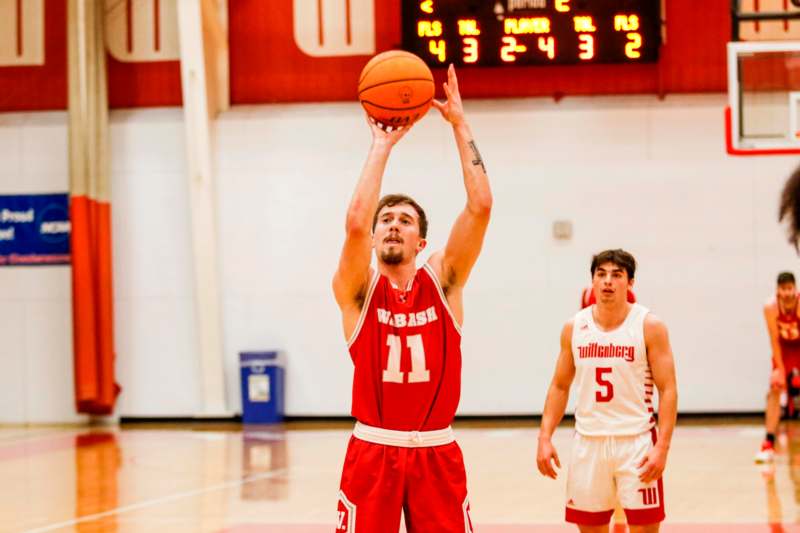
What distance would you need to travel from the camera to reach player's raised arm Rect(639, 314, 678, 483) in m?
5.34

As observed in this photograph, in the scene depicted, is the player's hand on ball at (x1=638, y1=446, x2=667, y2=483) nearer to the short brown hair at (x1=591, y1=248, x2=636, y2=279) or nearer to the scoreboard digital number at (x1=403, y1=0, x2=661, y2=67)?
the short brown hair at (x1=591, y1=248, x2=636, y2=279)

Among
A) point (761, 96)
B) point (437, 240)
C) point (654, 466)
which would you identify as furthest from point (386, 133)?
point (437, 240)

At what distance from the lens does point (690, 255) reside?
14.1 metres

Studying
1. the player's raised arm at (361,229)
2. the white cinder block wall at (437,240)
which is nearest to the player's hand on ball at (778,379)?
the white cinder block wall at (437,240)

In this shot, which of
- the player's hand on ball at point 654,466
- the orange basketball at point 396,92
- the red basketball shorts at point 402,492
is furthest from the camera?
the player's hand on ball at point 654,466

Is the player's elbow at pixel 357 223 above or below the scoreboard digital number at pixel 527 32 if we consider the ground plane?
below

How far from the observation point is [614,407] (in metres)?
5.61

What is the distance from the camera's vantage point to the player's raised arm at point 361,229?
14.3ft

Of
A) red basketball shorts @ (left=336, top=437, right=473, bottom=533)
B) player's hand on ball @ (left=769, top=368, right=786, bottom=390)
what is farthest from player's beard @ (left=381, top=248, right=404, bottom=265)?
player's hand on ball @ (left=769, top=368, right=786, bottom=390)

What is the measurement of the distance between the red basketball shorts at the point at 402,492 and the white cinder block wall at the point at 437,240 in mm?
9963

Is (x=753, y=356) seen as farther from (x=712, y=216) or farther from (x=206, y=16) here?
(x=206, y=16)

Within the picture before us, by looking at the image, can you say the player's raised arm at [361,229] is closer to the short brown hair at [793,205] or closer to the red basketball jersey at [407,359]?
the red basketball jersey at [407,359]

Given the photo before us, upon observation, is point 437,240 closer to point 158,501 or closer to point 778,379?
point 778,379

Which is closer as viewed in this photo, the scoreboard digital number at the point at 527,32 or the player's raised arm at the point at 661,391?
the player's raised arm at the point at 661,391
